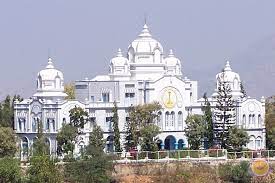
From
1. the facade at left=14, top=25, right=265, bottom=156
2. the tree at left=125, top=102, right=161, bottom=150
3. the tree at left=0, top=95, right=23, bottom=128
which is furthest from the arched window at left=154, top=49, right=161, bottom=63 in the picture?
the tree at left=0, top=95, right=23, bottom=128

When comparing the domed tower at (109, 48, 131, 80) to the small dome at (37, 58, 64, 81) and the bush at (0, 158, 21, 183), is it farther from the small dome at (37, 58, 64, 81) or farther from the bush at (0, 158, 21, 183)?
the bush at (0, 158, 21, 183)

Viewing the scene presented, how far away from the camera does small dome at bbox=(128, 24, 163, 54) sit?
7931 centimetres

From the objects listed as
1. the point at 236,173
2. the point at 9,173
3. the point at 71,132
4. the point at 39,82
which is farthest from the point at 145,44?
the point at 9,173

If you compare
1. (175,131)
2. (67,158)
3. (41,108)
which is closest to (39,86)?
(41,108)

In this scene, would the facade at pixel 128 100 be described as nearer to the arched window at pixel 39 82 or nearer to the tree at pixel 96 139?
the arched window at pixel 39 82

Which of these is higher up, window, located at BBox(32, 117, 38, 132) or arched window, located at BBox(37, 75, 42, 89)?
arched window, located at BBox(37, 75, 42, 89)

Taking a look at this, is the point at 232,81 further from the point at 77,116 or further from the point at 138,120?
the point at 77,116

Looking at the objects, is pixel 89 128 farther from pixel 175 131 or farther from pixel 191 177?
pixel 191 177

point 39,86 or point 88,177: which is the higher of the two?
point 39,86

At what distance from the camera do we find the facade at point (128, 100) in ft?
245

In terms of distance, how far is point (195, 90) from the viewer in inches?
3150

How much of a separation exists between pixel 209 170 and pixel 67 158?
26.4 ft

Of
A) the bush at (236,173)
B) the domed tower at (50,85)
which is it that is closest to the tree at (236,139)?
the bush at (236,173)

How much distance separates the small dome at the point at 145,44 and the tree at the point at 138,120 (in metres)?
5.75
